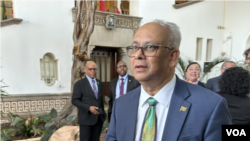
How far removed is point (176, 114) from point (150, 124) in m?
0.15

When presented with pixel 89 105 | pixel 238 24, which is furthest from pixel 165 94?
pixel 238 24

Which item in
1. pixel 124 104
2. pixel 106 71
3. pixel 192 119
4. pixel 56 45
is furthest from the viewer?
pixel 106 71

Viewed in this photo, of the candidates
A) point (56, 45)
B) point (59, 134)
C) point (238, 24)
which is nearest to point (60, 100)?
point (56, 45)

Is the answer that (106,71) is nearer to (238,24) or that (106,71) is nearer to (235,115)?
(235,115)

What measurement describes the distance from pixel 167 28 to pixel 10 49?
5.00m

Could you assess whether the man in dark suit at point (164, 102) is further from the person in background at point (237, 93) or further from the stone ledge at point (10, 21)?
the stone ledge at point (10, 21)

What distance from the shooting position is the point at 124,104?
109 centimetres

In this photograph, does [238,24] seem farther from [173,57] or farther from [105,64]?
[173,57]

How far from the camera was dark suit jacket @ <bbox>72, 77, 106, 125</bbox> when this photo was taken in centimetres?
256

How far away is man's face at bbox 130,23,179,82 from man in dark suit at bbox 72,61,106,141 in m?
1.70

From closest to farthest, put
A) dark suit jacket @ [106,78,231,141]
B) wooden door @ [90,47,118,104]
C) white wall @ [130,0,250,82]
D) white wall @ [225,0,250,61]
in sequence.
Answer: dark suit jacket @ [106,78,231,141] < wooden door @ [90,47,118,104] < white wall @ [130,0,250,82] < white wall @ [225,0,250,61]

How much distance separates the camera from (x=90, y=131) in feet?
8.61

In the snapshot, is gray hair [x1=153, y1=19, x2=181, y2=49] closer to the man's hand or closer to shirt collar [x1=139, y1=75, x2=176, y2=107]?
shirt collar [x1=139, y1=75, x2=176, y2=107]

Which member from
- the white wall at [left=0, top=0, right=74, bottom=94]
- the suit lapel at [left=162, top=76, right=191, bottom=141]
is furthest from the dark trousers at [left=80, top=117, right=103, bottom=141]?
the white wall at [left=0, top=0, right=74, bottom=94]
